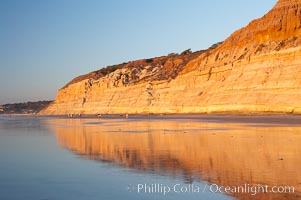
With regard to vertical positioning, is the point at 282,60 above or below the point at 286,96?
above

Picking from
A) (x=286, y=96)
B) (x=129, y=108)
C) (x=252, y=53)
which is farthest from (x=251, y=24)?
(x=129, y=108)

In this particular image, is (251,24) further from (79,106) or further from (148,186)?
(79,106)

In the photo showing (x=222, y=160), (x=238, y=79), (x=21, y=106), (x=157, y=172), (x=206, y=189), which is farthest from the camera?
(x=21, y=106)

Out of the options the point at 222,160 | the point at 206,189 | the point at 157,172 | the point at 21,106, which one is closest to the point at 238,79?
the point at 222,160

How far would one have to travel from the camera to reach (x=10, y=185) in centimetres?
763

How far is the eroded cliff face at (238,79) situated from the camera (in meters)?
29.8

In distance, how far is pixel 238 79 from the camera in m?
36.5

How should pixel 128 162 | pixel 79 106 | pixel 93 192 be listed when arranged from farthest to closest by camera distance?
pixel 79 106 < pixel 128 162 < pixel 93 192

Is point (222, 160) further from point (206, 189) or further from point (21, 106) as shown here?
point (21, 106)

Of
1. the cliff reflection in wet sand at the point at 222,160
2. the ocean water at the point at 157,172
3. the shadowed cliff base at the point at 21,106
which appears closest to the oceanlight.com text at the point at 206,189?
the ocean water at the point at 157,172

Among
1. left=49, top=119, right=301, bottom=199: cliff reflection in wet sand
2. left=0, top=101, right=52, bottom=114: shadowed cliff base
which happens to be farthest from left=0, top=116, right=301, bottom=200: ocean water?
left=0, top=101, right=52, bottom=114: shadowed cliff base

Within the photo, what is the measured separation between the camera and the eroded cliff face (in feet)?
97.7

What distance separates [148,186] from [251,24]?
39726 mm

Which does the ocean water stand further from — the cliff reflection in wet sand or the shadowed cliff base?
the shadowed cliff base
